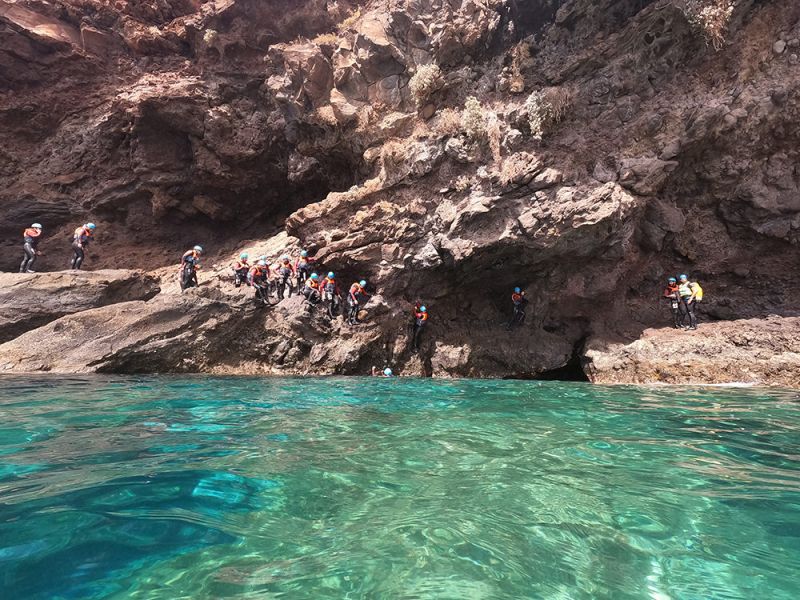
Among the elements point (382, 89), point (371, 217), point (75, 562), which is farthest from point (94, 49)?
point (75, 562)

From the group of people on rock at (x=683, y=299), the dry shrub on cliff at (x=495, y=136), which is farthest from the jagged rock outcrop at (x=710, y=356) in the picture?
the dry shrub on cliff at (x=495, y=136)

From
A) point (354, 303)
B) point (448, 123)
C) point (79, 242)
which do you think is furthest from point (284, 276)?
point (448, 123)

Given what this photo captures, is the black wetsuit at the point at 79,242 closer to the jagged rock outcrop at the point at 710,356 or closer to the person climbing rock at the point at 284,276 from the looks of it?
the person climbing rock at the point at 284,276

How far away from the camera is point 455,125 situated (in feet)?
50.1

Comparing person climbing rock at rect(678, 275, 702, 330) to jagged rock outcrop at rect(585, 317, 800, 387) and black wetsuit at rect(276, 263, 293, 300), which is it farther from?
black wetsuit at rect(276, 263, 293, 300)

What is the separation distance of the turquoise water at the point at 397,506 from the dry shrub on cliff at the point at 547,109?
11099mm

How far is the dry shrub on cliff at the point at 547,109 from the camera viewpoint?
14188mm

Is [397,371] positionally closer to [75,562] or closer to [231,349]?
[231,349]

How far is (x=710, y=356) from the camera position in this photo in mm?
11383

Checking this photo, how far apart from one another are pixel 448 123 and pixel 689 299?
9.69 m

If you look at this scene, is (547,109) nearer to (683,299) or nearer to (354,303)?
(683,299)

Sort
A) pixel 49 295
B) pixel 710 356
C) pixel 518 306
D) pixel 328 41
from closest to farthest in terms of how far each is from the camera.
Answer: pixel 710 356 → pixel 49 295 → pixel 518 306 → pixel 328 41

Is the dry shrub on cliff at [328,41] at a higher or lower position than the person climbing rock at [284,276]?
higher

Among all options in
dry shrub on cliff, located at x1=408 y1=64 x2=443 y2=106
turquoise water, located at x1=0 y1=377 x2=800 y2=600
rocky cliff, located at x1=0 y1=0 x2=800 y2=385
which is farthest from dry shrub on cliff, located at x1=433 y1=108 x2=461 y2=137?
turquoise water, located at x1=0 y1=377 x2=800 y2=600
